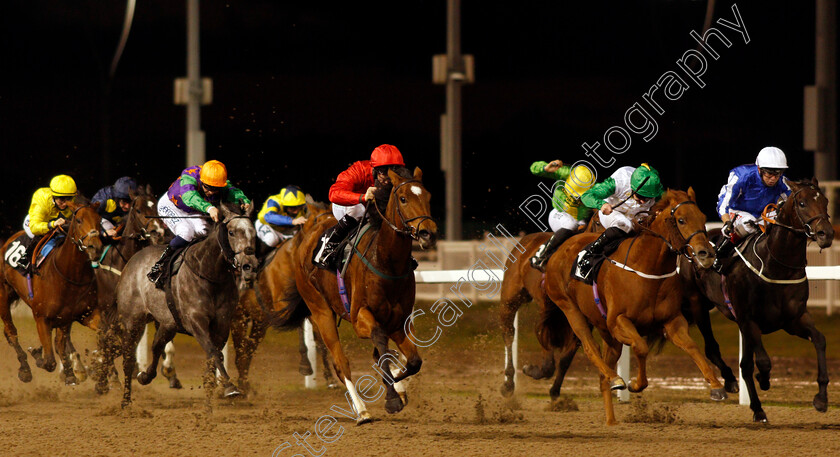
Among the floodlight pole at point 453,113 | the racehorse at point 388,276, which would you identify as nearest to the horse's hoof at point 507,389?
the racehorse at point 388,276

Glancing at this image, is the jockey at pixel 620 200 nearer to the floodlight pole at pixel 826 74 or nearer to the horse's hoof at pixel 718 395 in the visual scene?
the horse's hoof at pixel 718 395

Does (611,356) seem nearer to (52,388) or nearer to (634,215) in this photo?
(634,215)

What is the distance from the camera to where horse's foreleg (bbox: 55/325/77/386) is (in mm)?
8625

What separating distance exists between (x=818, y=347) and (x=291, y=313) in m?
3.64

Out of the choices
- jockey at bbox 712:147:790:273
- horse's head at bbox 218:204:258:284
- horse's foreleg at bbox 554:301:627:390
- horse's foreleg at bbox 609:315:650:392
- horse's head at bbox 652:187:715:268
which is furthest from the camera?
jockey at bbox 712:147:790:273

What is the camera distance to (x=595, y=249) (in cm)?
705

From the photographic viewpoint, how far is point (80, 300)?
8836 millimetres

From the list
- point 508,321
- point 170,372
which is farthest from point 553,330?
point 170,372

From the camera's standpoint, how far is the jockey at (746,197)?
7.26 metres

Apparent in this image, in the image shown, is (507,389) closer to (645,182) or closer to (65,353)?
(645,182)

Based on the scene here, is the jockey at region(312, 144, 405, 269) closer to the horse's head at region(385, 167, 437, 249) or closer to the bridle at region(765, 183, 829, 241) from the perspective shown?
the horse's head at region(385, 167, 437, 249)

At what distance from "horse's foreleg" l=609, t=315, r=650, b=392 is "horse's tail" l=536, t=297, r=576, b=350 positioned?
1.31m

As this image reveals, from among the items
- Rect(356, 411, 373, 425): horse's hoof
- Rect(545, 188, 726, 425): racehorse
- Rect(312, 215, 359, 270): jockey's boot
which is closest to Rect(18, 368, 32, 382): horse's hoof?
Rect(312, 215, 359, 270): jockey's boot

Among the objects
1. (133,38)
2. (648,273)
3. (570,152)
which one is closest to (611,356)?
(648,273)
